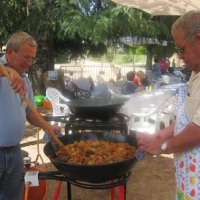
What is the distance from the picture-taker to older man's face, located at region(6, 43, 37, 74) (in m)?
2.07

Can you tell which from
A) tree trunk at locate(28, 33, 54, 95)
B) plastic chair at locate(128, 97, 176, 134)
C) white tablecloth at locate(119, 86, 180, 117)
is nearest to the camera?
plastic chair at locate(128, 97, 176, 134)

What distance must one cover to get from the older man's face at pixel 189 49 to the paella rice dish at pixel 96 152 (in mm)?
663

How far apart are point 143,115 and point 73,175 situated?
3.56m

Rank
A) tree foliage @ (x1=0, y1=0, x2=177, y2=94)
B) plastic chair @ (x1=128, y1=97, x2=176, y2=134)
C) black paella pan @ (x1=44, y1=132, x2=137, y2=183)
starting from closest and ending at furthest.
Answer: black paella pan @ (x1=44, y1=132, x2=137, y2=183), plastic chair @ (x1=128, y1=97, x2=176, y2=134), tree foliage @ (x1=0, y1=0, x2=177, y2=94)

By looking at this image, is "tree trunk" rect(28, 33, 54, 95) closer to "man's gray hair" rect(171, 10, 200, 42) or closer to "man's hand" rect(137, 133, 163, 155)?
"man's hand" rect(137, 133, 163, 155)

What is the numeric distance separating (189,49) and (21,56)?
1.13m

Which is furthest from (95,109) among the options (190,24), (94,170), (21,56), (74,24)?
(74,24)

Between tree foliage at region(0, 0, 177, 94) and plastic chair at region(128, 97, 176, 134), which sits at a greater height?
tree foliage at region(0, 0, 177, 94)

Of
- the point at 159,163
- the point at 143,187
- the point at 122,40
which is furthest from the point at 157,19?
the point at 143,187

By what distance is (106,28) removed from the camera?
6.73 m

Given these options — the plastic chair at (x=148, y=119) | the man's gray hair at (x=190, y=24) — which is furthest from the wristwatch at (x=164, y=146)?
the plastic chair at (x=148, y=119)

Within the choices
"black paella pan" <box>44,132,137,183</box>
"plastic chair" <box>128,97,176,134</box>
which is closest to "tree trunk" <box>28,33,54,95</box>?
"plastic chair" <box>128,97,176,134</box>

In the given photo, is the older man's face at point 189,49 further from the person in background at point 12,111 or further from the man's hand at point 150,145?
the person in background at point 12,111

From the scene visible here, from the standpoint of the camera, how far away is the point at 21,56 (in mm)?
2074
